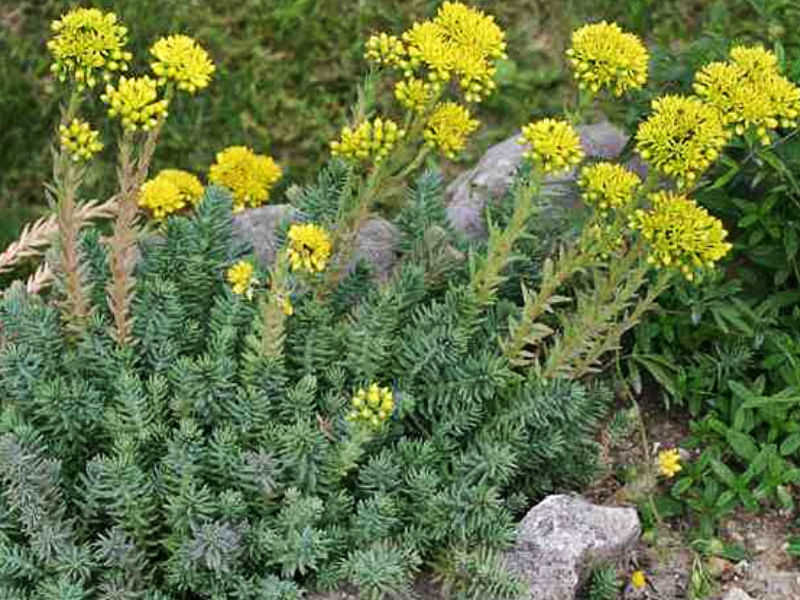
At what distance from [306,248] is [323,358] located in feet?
1.69

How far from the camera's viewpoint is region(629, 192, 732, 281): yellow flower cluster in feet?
9.84

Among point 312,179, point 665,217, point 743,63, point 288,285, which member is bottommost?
point 312,179

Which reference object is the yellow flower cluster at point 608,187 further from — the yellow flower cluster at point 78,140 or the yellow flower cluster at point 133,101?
the yellow flower cluster at point 78,140

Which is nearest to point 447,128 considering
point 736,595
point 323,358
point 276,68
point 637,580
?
point 323,358

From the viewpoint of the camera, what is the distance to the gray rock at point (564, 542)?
10.6ft

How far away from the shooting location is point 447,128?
3.30 metres

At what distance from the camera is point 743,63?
9.86 ft

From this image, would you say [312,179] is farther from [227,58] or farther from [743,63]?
[743,63]

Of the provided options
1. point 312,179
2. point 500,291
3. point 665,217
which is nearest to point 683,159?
point 665,217

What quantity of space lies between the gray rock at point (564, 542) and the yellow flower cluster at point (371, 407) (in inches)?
22.7

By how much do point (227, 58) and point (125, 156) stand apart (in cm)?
330

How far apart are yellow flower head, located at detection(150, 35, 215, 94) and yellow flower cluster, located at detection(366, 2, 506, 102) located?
0.44 meters

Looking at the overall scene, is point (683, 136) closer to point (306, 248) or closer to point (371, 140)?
point (371, 140)

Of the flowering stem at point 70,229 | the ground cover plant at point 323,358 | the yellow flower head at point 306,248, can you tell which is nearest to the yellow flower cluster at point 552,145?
the ground cover plant at point 323,358
